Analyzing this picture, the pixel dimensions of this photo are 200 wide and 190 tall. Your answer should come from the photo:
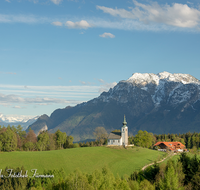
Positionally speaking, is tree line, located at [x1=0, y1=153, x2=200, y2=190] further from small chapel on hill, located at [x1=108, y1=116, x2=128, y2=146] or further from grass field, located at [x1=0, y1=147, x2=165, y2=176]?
small chapel on hill, located at [x1=108, y1=116, x2=128, y2=146]

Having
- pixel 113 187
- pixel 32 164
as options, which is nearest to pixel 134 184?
pixel 113 187

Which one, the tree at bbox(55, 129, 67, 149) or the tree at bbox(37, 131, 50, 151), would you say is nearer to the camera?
the tree at bbox(37, 131, 50, 151)

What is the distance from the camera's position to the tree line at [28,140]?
126 metres

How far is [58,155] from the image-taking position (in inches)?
4395

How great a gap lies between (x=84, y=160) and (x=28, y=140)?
48960mm

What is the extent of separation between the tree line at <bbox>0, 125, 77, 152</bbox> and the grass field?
1657 centimetres

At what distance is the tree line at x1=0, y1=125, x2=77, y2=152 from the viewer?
126 metres

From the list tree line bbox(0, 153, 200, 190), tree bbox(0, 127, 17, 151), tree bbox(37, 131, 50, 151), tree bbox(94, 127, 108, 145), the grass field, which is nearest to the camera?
tree line bbox(0, 153, 200, 190)

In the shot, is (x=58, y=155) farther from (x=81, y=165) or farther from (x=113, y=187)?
(x=113, y=187)

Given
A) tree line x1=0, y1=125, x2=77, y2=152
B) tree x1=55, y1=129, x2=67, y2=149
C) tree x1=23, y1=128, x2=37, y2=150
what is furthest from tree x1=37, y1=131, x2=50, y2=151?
tree x1=55, y1=129, x2=67, y2=149

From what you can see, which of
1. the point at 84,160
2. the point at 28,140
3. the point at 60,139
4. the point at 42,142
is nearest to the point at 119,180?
the point at 84,160

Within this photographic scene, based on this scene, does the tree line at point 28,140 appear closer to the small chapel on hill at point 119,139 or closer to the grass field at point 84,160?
the grass field at point 84,160

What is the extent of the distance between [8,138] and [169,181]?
3440 inches

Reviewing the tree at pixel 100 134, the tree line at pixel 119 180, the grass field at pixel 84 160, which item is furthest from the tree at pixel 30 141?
the tree line at pixel 119 180
